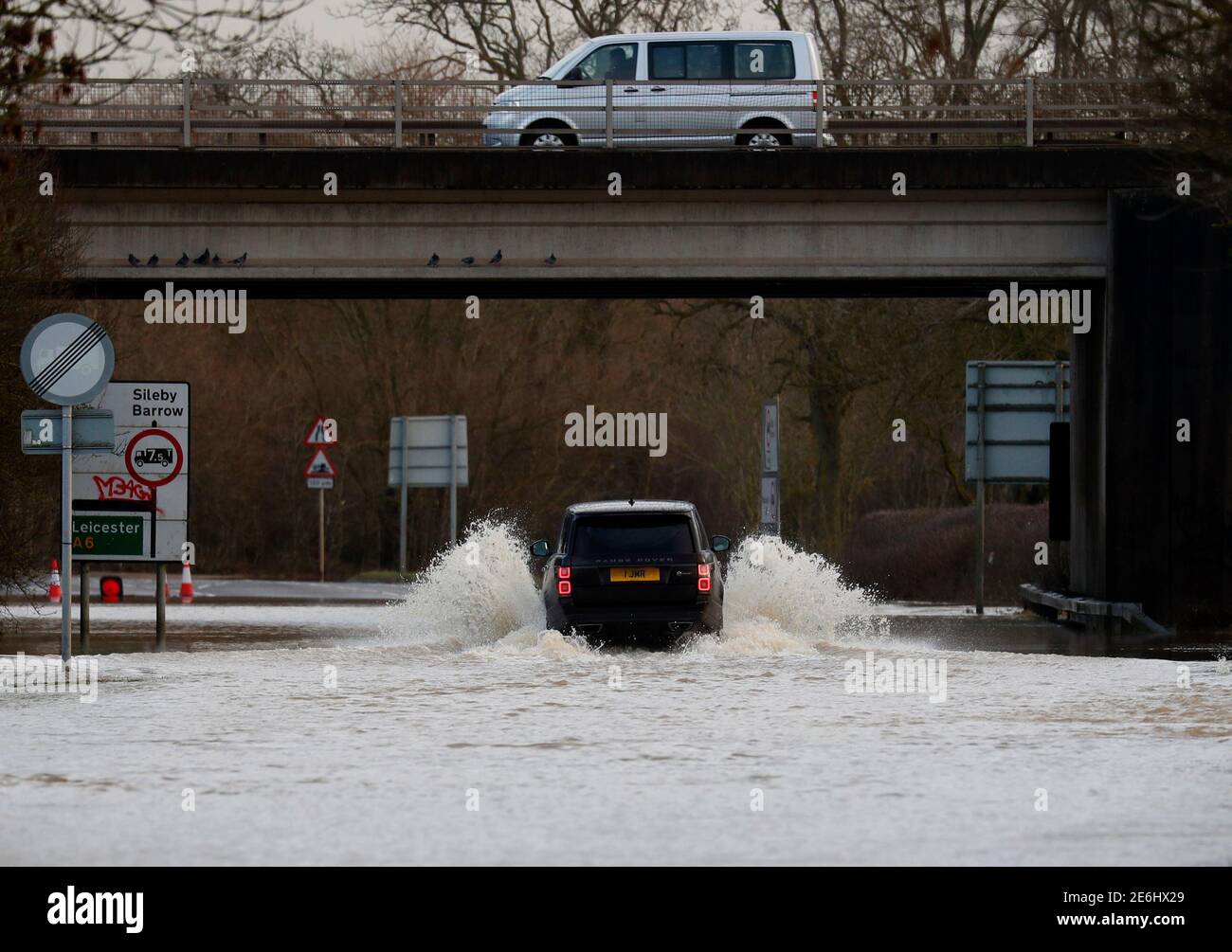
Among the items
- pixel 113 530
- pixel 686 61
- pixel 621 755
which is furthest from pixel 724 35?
pixel 621 755

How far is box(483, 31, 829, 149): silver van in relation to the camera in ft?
91.8

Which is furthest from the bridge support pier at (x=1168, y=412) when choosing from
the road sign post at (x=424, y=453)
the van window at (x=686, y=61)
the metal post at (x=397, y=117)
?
the road sign post at (x=424, y=453)

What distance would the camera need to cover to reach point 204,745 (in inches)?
512

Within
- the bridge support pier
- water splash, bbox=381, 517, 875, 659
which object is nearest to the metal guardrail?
the bridge support pier

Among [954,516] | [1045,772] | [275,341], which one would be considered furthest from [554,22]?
[1045,772]

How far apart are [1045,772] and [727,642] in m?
10.3

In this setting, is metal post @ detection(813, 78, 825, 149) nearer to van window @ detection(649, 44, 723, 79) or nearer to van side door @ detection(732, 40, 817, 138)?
van side door @ detection(732, 40, 817, 138)

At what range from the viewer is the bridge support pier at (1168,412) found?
87.9 feet

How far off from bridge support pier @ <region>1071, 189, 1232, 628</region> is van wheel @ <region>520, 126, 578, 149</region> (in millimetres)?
7045

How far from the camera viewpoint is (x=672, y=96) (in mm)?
29719

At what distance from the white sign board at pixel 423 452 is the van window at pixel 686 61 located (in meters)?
9.93

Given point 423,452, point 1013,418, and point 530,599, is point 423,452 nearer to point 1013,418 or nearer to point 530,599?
point 1013,418

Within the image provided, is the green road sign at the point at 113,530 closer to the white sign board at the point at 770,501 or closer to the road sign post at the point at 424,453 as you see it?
the white sign board at the point at 770,501

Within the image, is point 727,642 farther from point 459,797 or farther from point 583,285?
point 459,797
